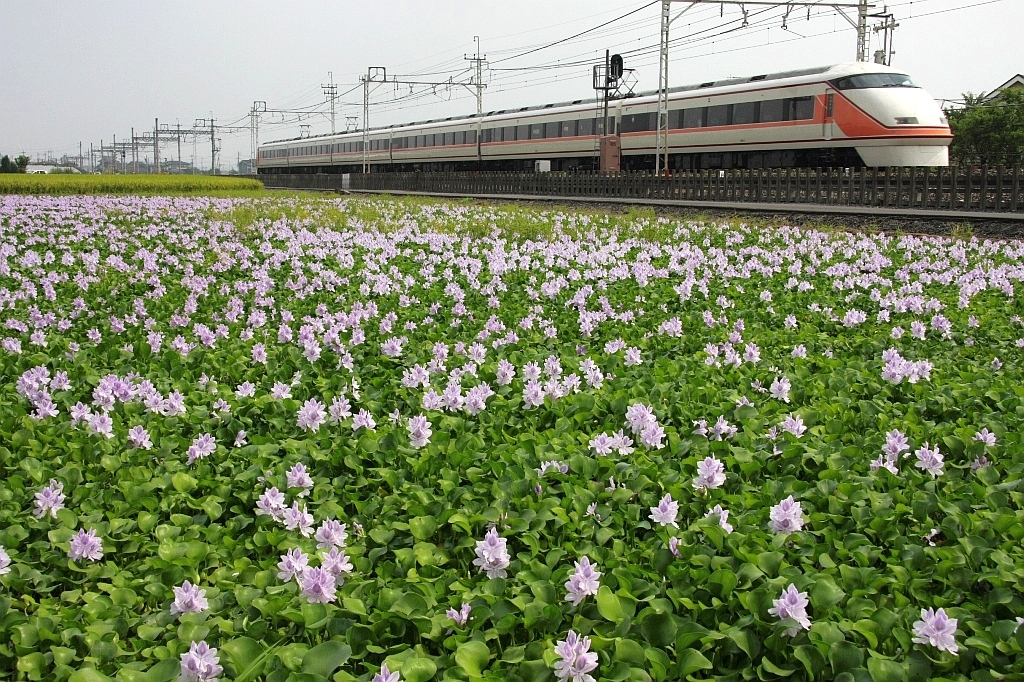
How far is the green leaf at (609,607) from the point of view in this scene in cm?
210

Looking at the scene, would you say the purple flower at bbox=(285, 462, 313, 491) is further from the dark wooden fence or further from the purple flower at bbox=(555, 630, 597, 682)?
the dark wooden fence

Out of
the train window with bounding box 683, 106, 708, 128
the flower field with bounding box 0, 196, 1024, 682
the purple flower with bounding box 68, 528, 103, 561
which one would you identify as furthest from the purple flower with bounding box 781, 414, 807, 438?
the train window with bounding box 683, 106, 708, 128

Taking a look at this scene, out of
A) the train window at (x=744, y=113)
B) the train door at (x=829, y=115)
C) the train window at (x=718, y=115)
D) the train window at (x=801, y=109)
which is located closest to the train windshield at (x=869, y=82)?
the train door at (x=829, y=115)

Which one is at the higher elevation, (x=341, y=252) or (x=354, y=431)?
(x=341, y=252)

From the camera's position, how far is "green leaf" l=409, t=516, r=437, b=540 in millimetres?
2625

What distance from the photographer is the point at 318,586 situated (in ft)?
7.01

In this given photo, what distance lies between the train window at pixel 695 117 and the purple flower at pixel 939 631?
87.4 feet

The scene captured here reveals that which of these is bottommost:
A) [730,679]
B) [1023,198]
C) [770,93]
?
[730,679]

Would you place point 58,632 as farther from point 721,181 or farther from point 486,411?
point 721,181

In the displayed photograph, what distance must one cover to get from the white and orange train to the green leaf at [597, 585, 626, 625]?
2256cm

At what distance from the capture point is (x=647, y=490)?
294 centimetres

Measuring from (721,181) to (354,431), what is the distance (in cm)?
1925

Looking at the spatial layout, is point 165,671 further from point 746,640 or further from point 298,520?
point 746,640

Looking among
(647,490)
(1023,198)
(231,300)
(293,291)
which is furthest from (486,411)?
(1023,198)
